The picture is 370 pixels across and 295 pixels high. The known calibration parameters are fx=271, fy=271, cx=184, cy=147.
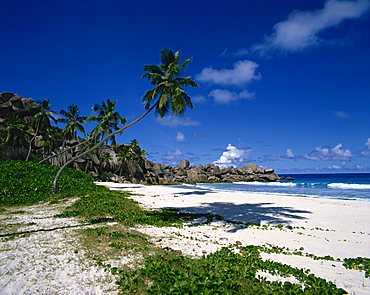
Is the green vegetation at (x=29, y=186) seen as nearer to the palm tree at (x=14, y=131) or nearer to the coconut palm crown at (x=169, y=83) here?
the coconut palm crown at (x=169, y=83)

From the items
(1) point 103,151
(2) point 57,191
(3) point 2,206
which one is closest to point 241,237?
(3) point 2,206

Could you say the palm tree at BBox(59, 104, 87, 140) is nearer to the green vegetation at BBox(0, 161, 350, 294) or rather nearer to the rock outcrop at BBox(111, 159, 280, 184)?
the rock outcrop at BBox(111, 159, 280, 184)

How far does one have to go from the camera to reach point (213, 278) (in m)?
5.88

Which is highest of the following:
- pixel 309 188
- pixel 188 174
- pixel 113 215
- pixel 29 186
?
pixel 188 174

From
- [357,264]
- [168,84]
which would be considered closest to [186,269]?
[357,264]

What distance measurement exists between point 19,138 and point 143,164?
29.2 metres

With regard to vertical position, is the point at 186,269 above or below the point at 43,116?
below

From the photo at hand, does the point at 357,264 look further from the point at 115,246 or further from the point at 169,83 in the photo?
the point at 169,83

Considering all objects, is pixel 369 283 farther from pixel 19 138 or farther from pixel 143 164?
pixel 143 164

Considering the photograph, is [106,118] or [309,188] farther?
[309,188]

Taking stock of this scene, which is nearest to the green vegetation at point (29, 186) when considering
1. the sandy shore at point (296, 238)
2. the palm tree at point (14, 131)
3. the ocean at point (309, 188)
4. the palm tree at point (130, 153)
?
the sandy shore at point (296, 238)

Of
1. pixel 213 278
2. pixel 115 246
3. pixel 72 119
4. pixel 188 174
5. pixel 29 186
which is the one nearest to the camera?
pixel 213 278

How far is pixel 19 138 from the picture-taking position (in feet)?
153

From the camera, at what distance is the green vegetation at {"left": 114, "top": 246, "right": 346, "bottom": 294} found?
17.9 feet
